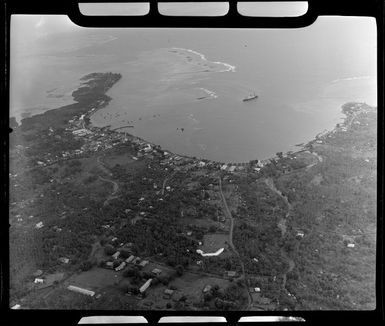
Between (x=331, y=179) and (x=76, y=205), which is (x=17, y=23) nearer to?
(x=76, y=205)

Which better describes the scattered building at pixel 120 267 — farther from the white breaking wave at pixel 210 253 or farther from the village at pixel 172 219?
the white breaking wave at pixel 210 253

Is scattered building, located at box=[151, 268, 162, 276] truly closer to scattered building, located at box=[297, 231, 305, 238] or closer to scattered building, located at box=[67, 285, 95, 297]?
scattered building, located at box=[67, 285, 95, 297]

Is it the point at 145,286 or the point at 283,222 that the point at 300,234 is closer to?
the point at 283,222

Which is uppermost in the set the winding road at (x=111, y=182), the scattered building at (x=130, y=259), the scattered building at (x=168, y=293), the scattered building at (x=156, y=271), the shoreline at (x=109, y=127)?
the shoreline at (x=109, y=127)

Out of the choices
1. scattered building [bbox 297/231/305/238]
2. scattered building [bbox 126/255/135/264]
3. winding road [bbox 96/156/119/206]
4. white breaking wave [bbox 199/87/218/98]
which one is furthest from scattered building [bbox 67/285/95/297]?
white breaking wave [bbox 199/87/218/98]

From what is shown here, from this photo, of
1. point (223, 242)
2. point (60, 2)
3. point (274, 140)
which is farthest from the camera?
point (274, 140)

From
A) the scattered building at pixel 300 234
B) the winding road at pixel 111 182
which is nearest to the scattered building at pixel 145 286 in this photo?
the winding road at pixel 111 182

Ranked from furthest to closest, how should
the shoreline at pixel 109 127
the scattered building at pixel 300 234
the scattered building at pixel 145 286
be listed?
the shoreline at pixel 109 127, the scattered building at pixel 300 234, the scattered building at pixel 145 286
